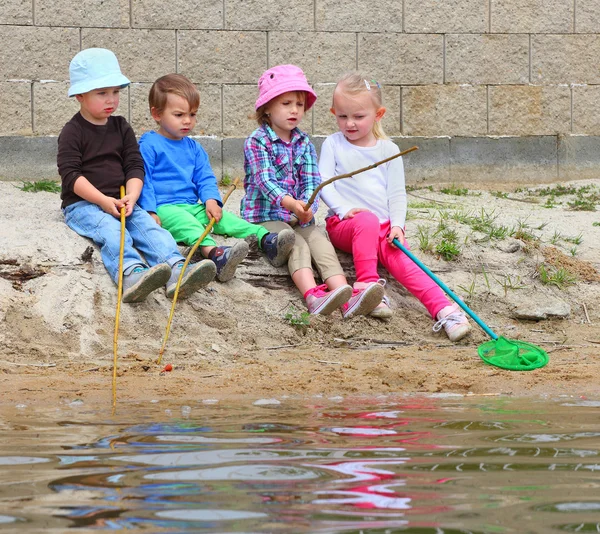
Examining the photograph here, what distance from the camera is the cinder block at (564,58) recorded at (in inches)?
→ 322

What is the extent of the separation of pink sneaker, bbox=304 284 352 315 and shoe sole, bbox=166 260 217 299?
1.86 ft

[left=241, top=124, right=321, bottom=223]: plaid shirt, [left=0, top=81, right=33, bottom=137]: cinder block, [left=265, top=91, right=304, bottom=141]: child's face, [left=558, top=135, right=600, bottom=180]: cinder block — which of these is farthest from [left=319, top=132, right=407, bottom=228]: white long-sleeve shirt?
[left=558, top=135, right=600, bottom=180]: cinder block

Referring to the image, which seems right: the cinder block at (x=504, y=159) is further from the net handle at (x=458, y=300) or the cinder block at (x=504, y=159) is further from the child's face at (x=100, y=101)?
the child's face at (x=100, y=101)

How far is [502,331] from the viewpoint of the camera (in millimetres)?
5672

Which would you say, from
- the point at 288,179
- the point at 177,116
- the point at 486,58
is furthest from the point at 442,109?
the point at 177,116

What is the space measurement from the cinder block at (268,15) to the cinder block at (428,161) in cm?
126

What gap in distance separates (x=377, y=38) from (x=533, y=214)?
1.84 metres

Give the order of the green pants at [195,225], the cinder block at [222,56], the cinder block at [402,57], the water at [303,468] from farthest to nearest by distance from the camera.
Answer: the cinder block at [402,57] → the cinder block at [222,56] → the green pants at [195,225] → the water at [303,468]

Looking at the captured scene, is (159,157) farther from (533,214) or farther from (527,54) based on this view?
(527,54)

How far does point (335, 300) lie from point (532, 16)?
12.7ft

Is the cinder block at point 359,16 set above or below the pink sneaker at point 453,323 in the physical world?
above

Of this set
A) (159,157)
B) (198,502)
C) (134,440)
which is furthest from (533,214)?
(198,502)

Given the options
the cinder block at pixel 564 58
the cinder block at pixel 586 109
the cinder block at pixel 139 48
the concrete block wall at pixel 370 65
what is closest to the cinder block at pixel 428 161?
the concrete block wall at pixel 370 65

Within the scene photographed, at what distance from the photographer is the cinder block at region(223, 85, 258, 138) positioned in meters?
7.68
